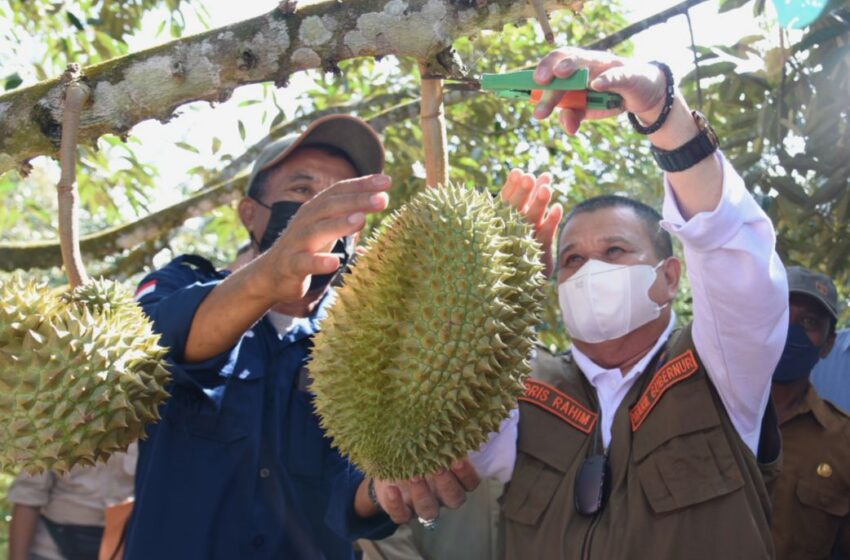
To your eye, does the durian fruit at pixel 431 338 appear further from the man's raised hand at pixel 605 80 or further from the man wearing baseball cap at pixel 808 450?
the man wearing baseball cap at pixel 808 450

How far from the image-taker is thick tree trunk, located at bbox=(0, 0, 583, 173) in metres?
1.54

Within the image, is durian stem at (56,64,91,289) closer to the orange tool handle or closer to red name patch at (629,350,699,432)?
the orange tool handle

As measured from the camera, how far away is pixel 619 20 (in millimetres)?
6637

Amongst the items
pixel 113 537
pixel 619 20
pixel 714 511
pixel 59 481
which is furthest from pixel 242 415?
pixel 619 20

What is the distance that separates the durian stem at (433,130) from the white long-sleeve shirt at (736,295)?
595 millimetres

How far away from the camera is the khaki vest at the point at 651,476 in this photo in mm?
2080

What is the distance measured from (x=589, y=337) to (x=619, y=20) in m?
4.71

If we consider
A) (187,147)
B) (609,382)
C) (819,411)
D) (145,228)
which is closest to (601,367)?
(609,382)

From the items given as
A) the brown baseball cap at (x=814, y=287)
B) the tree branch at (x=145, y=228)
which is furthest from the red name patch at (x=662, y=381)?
the brown baseball cap at (x=814, y=287)

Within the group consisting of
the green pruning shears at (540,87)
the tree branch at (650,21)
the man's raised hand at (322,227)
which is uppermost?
the tree branch at (650,21)

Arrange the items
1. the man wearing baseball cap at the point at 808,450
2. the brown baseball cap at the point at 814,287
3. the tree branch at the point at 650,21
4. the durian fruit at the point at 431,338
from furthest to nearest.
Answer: the brown baseball cap at the point at 814,287, the man wearing baseball cap at the point at 808,450, the tree branch at the point at 650,21, the durian fruit at the point at 431,338

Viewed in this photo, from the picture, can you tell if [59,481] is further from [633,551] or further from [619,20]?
[619,20]

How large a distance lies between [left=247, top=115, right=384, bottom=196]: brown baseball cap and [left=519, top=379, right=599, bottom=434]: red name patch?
809mm

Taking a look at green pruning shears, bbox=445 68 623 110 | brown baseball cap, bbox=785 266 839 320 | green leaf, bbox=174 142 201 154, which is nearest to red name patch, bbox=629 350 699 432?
green pruning shears, bbox=445 68 623 110
